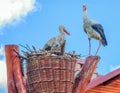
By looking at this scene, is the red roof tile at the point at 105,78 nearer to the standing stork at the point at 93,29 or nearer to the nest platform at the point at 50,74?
the standing stork at the point at 93,29

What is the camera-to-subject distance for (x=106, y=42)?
5.93 m

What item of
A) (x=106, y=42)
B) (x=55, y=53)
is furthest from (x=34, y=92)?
(x=106, y=42)

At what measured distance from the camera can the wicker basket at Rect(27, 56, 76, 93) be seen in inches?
193

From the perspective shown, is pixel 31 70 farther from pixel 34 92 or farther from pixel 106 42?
pixel 106 42

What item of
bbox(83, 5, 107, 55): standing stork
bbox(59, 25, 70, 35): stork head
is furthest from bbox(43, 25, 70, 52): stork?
bbox(83, 5, 107, 55): standing stork

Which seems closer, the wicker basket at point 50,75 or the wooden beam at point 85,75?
the wicker basket at point 50,75

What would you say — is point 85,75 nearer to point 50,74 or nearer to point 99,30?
point 50,74

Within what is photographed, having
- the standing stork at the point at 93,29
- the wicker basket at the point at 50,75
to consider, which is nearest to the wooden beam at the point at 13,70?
the wicker basket at the point at 50,75

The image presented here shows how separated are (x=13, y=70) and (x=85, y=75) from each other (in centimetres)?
76

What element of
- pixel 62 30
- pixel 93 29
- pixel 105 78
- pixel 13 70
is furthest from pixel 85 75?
pixel 105 78

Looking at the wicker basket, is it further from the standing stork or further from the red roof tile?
the red roof tile

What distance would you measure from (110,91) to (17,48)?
402 cm

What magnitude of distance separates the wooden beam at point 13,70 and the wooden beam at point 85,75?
0.56 m

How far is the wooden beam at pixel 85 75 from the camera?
16.4 feet
